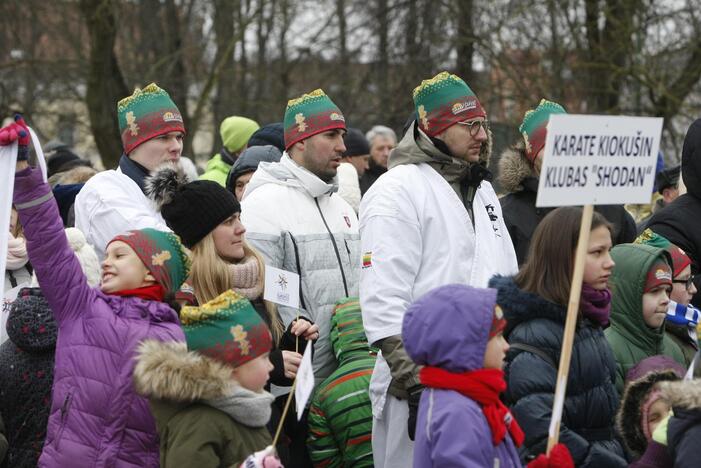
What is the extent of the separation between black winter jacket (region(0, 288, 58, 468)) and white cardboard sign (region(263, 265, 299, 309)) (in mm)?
955

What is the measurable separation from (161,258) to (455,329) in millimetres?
1401

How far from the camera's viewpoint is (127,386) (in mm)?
4645

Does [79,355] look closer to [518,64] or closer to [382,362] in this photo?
[382,362]

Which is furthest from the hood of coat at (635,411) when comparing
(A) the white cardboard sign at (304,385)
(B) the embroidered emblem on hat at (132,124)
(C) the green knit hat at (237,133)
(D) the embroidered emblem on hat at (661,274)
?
(C) the green knit hat at (237,133)

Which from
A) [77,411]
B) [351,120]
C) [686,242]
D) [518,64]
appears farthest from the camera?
[351,120]

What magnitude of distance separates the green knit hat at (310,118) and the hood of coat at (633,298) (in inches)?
71.5

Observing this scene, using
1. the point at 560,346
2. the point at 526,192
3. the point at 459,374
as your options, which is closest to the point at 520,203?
the point at 526,192

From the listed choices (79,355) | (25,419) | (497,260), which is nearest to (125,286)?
(79,355)

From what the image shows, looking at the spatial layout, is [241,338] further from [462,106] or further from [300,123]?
[300,123]

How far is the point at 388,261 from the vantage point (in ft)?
16.4

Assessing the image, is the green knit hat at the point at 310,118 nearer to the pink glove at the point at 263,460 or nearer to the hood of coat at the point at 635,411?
the hood of coat at the point at 635,411

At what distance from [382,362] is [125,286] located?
1.14 metres

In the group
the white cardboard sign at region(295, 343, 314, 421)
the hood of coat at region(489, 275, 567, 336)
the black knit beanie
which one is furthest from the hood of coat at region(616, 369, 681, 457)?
the black knit beanie

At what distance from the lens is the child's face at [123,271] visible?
486 centimetres
